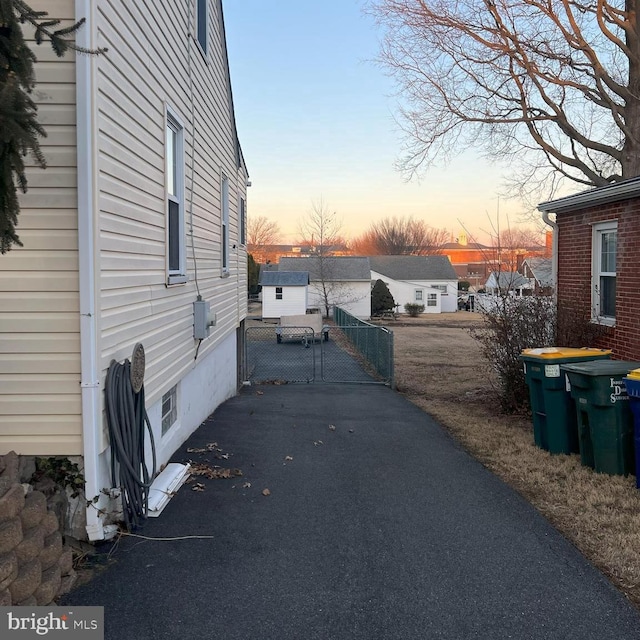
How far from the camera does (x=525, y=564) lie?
416 cm

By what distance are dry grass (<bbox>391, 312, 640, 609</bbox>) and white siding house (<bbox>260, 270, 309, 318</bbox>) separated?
23123 mm

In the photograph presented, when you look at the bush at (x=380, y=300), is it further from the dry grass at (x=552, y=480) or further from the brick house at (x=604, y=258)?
the brick house at (x=604, y=258)

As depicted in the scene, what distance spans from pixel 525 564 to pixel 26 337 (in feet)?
11.7

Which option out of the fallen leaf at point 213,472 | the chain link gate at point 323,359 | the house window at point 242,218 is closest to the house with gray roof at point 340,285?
the chain link gate at point 323,359

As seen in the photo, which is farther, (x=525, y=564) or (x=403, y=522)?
(x=403, y=522)

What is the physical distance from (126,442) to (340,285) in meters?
40.0

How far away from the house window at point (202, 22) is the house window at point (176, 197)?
2211 millimetres

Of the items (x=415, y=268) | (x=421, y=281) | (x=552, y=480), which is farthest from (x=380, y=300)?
(x=552, y=480)

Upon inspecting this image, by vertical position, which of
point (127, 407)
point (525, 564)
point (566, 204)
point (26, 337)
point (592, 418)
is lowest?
point (525, 564)

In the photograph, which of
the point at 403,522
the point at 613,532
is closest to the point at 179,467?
the point at 403,522

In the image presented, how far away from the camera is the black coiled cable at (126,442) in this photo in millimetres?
4215

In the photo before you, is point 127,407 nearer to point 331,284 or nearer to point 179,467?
point 179,467

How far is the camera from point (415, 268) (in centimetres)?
5412

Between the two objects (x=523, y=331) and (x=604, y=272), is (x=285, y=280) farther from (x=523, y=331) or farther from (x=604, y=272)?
(x=604, y=272)
